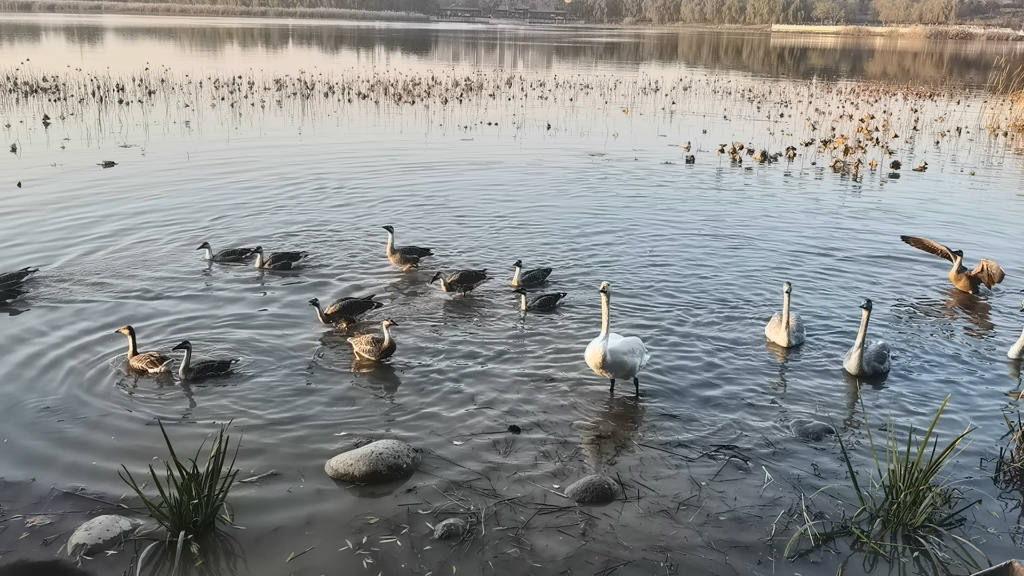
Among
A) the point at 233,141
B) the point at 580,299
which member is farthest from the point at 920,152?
the point at 233,141

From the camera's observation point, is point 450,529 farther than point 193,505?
Yes

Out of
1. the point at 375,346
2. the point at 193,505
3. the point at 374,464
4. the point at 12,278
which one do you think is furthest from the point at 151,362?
the point at 12,278

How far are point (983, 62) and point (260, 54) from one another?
60.6m

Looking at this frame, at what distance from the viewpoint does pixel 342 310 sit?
12688mm

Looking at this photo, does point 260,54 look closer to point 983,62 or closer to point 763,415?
point 763,415

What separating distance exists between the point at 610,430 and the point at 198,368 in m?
6.23

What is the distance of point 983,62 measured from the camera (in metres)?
61.4

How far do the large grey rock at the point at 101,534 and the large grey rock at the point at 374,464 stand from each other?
84.5 inches

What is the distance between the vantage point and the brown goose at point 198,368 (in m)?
10.8

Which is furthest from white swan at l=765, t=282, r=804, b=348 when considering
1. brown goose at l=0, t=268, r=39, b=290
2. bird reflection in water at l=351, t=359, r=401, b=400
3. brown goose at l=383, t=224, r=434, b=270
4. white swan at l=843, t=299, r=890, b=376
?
brown goose at l=0, t=268, r=39, b=290

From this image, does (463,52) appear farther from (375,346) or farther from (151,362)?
(151,362)

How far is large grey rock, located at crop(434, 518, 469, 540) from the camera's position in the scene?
293 inches

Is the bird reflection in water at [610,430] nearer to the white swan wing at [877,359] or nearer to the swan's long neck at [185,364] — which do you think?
the white swan wing at [877,359]

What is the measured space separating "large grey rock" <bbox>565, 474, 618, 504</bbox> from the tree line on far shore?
13556 centimetres
